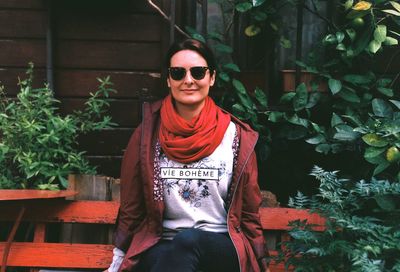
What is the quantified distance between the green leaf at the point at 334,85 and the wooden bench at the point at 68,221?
2.51ft

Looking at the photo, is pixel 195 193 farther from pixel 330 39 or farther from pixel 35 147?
pixel 330 39

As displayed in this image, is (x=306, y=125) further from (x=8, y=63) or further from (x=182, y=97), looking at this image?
(x=8, y=63)

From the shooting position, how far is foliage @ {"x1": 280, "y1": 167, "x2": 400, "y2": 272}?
2.46 meters

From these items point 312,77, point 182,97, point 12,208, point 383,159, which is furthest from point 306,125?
point 12,208

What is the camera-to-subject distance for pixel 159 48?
3850 millimetres

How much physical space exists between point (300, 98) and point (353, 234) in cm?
109

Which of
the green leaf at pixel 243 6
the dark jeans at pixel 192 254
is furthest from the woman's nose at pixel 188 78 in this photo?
the green leaf at pixel 243 6

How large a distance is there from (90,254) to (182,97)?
1136mm

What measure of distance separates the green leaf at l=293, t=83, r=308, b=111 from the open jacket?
2.39 feet

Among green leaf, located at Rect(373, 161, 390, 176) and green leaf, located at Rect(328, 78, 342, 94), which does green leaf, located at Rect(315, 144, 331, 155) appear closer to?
green leaf, located at Rect(328, 78, 342, 94)

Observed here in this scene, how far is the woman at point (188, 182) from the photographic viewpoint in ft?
8.87

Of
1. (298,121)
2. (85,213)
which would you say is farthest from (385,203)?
(85,213)

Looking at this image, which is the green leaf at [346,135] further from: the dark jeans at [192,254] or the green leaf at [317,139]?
the dark jeans at [192,254]

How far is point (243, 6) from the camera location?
3.37 m
